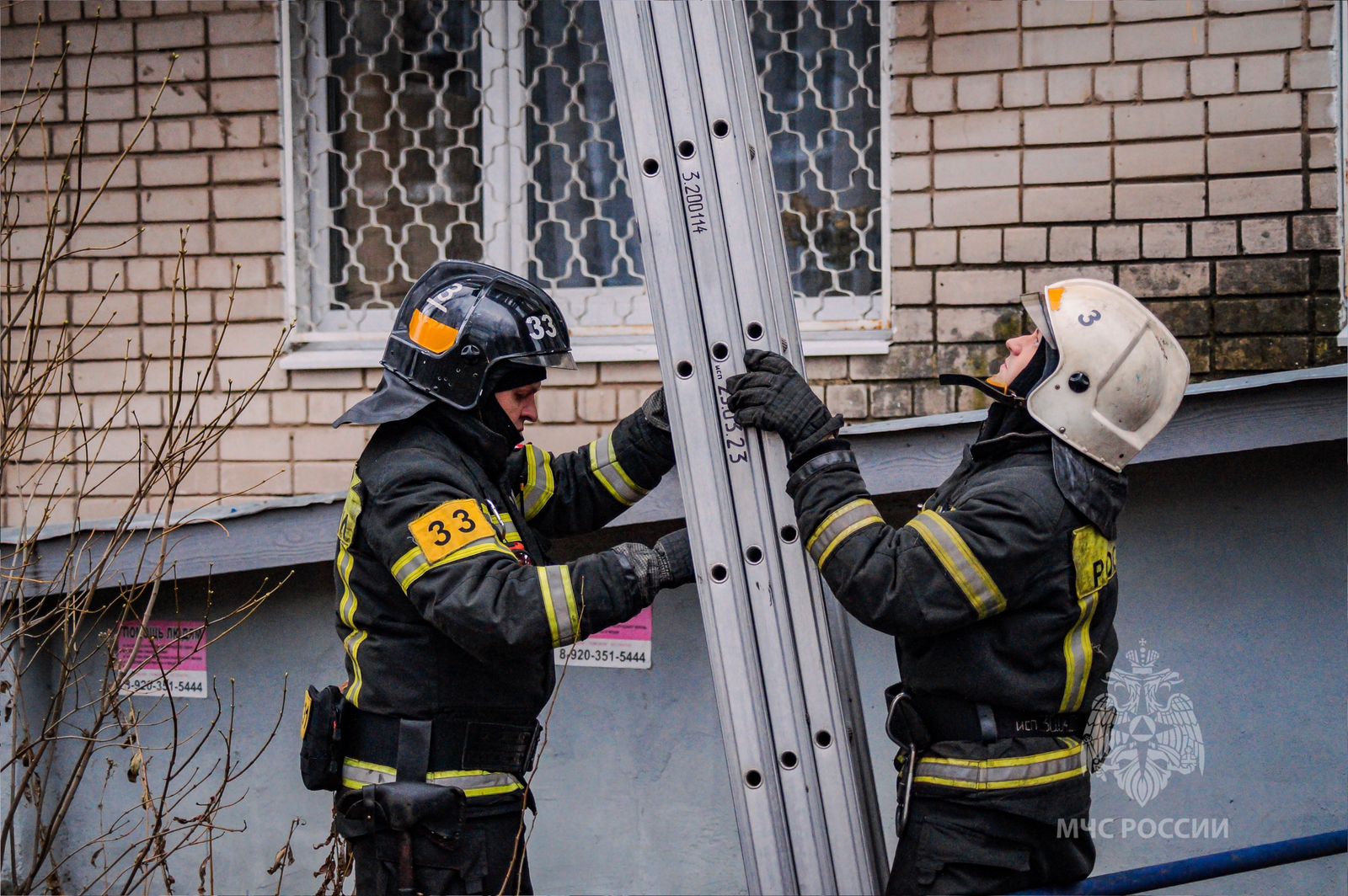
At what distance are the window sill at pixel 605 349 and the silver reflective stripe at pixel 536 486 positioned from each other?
48.2 inches

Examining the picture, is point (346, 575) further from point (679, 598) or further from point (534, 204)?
point (534, 204)

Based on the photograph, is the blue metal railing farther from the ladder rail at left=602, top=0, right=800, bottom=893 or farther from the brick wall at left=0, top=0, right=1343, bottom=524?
the brick wall at left=0, top=0, right=1343, bottom=524

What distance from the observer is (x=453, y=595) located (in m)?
2.49

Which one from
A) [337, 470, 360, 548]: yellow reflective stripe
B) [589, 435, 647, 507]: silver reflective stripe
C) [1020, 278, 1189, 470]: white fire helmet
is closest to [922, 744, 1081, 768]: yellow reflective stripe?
[1020, 278, 1189, 470]: white fire helmet

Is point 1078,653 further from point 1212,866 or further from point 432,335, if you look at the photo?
point 432,335

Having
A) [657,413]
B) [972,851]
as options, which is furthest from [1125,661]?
[657,413]

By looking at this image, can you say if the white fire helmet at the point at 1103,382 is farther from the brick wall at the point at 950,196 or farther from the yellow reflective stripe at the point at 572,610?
the brick wall at the point at 950,196

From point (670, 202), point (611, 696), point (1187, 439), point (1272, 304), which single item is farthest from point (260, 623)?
point (1272, 304)

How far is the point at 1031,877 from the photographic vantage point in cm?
258

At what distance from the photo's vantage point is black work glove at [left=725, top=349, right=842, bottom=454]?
8.14 feet

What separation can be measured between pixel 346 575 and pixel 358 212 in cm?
242

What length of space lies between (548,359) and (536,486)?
45 cm

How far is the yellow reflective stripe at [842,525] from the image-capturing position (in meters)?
2.39

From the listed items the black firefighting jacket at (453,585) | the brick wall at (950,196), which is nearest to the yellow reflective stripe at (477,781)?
the black firefighting jacket at (453,585)
